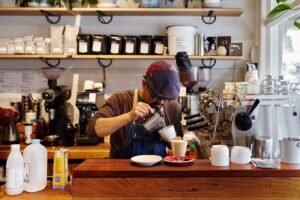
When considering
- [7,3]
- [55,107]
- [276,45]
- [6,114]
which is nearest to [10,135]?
[55,107]

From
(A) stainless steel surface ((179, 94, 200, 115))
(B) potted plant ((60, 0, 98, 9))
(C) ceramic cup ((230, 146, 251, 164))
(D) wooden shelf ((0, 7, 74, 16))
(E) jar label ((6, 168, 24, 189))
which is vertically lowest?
(E) jar label ((6, 168, 24, 189))

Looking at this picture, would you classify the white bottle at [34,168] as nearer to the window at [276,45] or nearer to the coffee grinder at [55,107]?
the coffee grinder at [55,107]

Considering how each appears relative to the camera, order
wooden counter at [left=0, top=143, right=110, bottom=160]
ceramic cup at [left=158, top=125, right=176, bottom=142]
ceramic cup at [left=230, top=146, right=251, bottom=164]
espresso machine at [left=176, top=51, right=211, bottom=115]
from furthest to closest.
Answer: wooden counter at [left=0, top=143, right=110, bottom=160], espresso machine at [left=176, top=51, right=211, bottom=115], ceramic cup at [left=158, top=125, right=176, bottom=142], ceramic cup at [left=230, top=146, right=251, bottom=164]

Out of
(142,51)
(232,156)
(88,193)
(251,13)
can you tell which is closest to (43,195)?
(88,193)

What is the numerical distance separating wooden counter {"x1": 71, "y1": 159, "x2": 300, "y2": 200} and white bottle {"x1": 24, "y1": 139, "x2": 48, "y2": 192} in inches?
13.8

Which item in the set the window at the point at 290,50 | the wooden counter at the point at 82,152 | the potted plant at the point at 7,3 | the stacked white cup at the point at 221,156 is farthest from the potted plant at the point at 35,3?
the stacked white cup at the point at 221,156

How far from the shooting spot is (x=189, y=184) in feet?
4.14

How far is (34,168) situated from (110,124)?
424 mm

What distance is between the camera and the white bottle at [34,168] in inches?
59.7

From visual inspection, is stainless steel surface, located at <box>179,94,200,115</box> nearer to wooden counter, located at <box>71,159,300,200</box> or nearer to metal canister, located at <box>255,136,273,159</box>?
metal canister, located at <box>255,136,273,159</box>

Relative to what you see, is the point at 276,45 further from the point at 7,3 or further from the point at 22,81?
the point at 7,3

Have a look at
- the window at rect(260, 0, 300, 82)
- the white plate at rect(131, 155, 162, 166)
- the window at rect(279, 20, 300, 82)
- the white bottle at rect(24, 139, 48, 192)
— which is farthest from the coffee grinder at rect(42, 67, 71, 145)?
the window at rect(279, 20, 300, 82)

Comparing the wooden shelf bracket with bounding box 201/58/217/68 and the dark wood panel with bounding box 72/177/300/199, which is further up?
the wooden shelf bracket with bounding box 201/58/217/68

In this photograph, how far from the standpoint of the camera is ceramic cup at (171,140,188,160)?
4.52 feet
